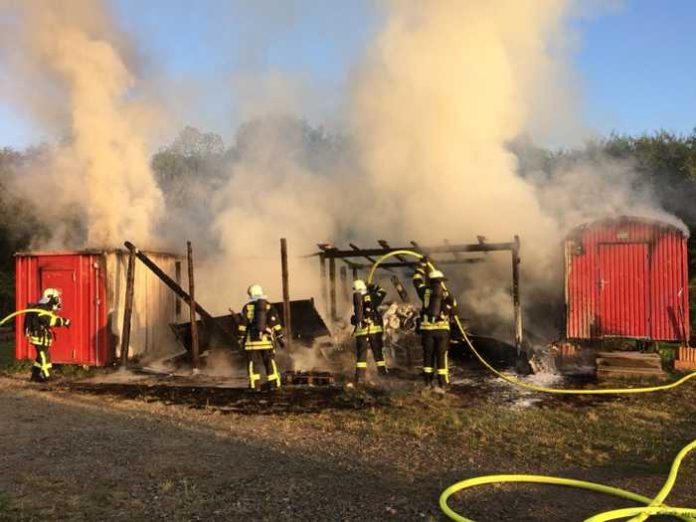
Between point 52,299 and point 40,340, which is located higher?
point 52,299

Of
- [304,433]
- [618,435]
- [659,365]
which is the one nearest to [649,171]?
[659,365]

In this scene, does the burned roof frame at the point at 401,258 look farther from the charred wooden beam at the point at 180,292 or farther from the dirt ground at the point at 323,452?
the charred wooden beam at the point at 180,292

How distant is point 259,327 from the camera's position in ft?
28.5

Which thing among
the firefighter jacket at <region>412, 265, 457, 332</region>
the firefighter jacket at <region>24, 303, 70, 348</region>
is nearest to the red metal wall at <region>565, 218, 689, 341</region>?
the firefighter jacket at <region>412, 265, 457, 332</region>

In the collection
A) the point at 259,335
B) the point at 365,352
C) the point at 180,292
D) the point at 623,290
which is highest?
the point at 180,292

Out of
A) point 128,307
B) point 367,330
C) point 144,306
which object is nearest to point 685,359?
point 367,330

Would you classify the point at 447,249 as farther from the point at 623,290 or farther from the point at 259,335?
the point at 259,335

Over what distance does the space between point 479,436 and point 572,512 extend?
1.93m

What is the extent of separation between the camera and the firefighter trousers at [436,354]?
27.5ft

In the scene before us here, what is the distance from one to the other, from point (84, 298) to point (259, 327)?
13.6 ft

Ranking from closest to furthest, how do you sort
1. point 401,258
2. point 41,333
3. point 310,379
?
point 310,379
point 41,333
point 401,258

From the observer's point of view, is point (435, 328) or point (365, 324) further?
point (365, 324)

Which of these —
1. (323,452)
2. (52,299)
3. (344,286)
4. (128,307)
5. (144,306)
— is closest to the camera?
(323,452)

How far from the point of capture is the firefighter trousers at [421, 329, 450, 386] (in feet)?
27.5
